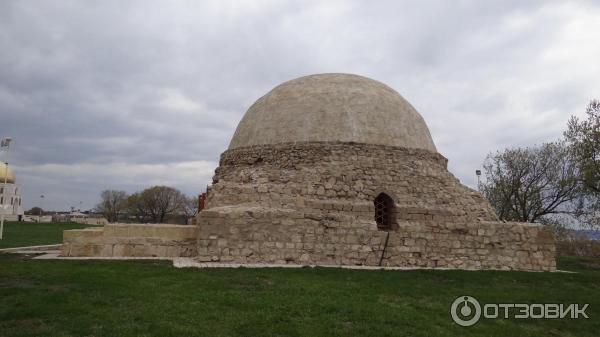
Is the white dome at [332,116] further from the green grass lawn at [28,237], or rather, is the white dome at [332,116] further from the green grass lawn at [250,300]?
the green grass lawn at [28,237]

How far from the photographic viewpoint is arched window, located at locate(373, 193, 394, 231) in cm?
1215

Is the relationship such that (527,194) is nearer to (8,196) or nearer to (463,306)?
(463,306)

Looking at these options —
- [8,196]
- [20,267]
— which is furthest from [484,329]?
[8,196]

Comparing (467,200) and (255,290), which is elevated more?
(467,200)

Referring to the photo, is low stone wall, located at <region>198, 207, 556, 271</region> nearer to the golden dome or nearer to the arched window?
the arched window

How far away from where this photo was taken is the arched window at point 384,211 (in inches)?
478

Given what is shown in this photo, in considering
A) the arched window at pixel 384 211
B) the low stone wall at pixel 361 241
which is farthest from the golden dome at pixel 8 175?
the arched window at pixel 384 211

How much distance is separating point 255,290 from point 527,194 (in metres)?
21.2

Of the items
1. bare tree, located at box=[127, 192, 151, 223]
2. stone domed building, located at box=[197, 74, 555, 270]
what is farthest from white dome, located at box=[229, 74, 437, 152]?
bare tree, located at box=[127, 192, 151, 223]

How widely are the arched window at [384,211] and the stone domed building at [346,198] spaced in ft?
0.10

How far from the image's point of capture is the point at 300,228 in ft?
36.4

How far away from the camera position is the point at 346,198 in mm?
11898

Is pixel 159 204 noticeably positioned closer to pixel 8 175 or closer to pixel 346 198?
pixel 8 175

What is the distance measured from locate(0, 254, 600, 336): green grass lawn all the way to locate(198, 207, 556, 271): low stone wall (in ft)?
4.41
